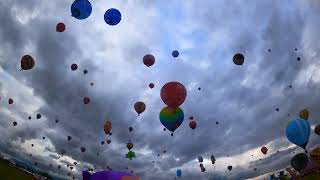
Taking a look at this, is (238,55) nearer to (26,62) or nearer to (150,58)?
(150,58)

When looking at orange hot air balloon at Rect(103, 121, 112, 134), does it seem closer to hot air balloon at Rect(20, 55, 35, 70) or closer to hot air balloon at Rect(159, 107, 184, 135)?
hot air balloon at Rect(20, 55, 35, 70)

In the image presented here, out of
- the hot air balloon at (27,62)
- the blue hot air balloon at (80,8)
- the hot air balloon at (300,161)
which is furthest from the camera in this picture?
the hot air balloon at (300,161)

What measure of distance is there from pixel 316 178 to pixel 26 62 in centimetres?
4611

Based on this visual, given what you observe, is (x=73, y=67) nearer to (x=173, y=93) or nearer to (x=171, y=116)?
(x=171, y=116)

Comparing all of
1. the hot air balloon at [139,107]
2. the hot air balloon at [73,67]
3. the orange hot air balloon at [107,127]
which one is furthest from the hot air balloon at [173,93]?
the orange hot air balloon at [107,127]

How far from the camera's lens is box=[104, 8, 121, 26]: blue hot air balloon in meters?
21.4

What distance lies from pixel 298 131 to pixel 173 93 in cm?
902

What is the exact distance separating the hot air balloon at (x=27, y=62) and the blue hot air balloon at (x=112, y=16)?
7729 mm

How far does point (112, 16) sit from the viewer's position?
21.4 metres

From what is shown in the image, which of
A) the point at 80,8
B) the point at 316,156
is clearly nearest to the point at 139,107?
the point at 80,8

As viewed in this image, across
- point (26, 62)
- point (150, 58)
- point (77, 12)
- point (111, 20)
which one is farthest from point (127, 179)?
point (26, 62)

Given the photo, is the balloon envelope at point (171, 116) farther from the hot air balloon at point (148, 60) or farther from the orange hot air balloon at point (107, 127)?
the orange hot air balloon at point (107, 127)

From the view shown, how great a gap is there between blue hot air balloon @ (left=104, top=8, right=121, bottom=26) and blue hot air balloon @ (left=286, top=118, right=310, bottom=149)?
13399 mm

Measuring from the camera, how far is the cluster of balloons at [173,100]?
72.1 ft
